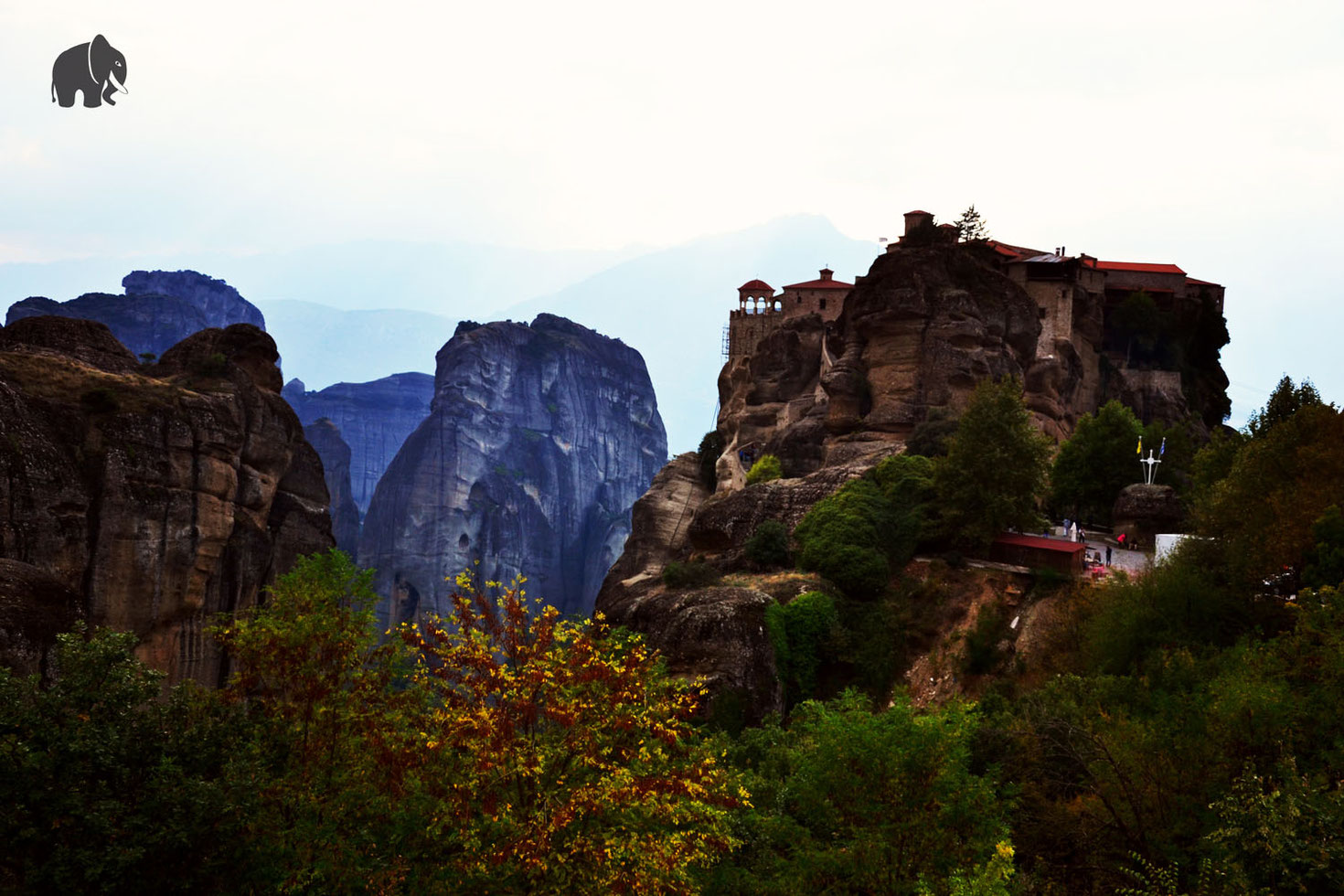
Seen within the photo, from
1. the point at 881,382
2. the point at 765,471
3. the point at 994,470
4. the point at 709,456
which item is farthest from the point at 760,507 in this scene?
the point at 709,456

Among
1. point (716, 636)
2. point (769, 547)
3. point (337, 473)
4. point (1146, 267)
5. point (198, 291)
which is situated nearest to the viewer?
point (716, 636)

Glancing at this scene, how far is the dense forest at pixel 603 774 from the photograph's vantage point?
11.6 metres

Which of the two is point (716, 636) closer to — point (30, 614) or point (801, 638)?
point (801, 638)

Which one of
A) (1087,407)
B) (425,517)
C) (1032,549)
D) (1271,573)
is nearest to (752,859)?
(1271,573)

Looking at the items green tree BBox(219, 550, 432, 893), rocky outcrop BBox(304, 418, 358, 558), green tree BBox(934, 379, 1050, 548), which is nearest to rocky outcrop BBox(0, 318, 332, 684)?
green tree BBox(219, 550, 432, 893)

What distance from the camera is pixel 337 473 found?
134 m

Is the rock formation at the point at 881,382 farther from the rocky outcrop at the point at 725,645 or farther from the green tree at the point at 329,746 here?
the green tree at the point at 329,746

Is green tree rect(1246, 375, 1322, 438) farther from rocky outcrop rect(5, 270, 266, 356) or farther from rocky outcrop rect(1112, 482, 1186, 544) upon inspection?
rocky outcrop rect(5, 270, 266, 356)

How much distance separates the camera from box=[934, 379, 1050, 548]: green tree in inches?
1335

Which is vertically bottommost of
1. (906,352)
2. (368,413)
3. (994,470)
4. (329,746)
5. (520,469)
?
(329,746)

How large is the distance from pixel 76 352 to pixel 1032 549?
33.5 metres

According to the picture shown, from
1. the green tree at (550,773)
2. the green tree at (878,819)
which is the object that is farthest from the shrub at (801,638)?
the green tree at (550,773)

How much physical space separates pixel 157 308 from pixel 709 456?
338ft

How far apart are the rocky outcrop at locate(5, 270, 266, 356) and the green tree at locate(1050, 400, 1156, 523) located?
96.2 meters
